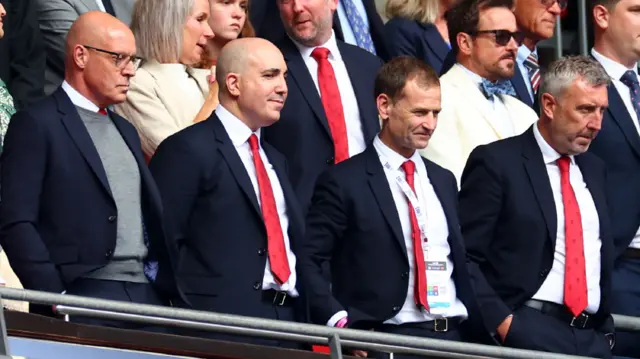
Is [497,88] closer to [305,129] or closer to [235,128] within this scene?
[305,129]

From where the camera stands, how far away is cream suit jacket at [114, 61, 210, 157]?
302 inches

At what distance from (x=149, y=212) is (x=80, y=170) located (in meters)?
0.33

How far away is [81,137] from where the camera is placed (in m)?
6.80

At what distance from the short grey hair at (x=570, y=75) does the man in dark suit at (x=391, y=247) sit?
90 cm

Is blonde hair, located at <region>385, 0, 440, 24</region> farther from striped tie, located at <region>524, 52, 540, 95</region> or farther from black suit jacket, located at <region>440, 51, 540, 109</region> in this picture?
striped tie, located at <region>524, 52, 540, 95</region>

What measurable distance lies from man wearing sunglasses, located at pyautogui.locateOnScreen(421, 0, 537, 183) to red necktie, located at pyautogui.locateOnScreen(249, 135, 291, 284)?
1.25 m

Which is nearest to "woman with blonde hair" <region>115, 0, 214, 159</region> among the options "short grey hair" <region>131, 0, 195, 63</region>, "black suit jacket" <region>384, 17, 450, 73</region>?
"short grey hair" <region>131, 0, 195, 63</region>

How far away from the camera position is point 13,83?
7984 millimetres

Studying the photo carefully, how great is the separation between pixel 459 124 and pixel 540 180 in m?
0.68

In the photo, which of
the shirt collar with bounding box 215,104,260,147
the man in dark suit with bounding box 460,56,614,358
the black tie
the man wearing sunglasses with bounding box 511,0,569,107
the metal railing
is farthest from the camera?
the man wearing sunglasses with bounding box 511,0,569,107

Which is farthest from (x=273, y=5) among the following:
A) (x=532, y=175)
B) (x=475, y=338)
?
(x=475, y=338)

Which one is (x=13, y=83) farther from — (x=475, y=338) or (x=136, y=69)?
(x=475, y=338)

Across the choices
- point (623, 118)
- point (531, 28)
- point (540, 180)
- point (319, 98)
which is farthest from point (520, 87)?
point (319, 98)

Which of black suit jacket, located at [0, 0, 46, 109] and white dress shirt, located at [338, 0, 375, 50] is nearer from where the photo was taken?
black suit jacket, located at [0, 0, 46, 109]
